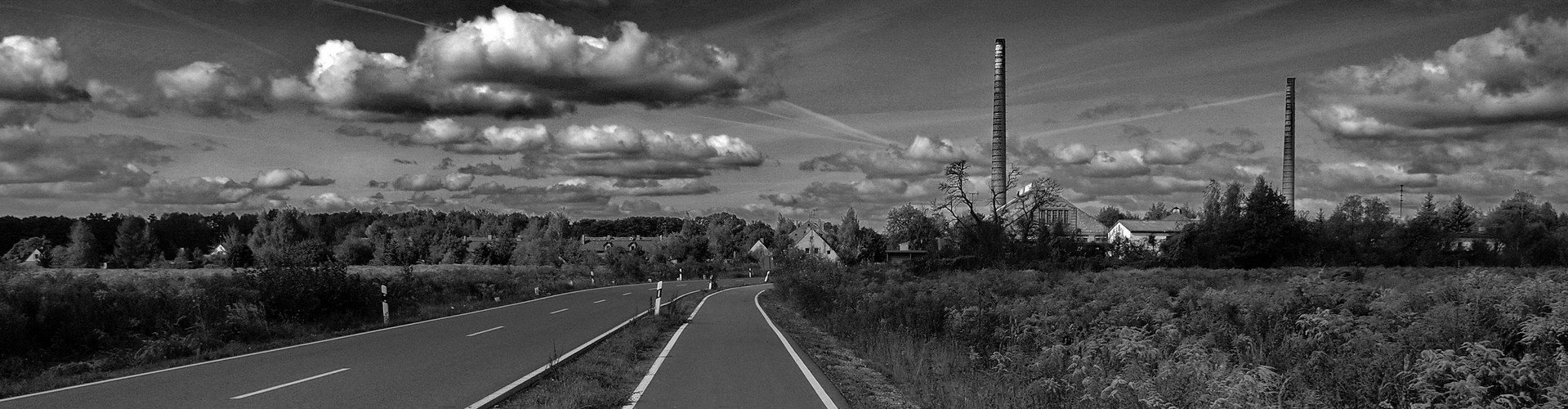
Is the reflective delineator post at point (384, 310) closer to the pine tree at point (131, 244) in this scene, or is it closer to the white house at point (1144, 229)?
the pine tree at point (131, 244)

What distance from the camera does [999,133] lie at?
58.2 m

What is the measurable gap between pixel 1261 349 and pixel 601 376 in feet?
29.3

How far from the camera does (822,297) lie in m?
28.9

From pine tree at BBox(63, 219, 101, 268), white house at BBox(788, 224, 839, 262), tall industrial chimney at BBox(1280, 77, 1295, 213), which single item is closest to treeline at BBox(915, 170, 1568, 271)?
tall industrial chimney at BBox(1280, 77, 1295, 213)

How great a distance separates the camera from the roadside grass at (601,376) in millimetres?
9688

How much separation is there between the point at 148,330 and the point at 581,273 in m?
43.0

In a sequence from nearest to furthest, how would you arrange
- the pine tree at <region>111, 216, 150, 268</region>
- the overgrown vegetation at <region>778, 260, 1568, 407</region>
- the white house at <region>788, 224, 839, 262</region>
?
1. the overgrown vegetation at <region>778, 260, 1568, 407</region>
2. the pine tree at <region>111, 216, 150, 268</region>
3. the white house at <region>788, 224, 839, 262</region>

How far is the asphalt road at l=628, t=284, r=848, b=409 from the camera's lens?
10156 millimetres

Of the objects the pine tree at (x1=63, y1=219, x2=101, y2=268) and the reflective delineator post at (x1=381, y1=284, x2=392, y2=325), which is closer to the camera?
the reflective delineator post at (x1=381, y1=284, x2=392, y2=325)

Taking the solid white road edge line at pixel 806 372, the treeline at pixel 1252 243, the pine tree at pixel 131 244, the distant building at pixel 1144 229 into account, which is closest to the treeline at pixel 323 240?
the pine tree at pixel 131 244

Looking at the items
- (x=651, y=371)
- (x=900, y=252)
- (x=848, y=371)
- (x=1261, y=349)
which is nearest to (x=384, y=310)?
(x=651, y=371)

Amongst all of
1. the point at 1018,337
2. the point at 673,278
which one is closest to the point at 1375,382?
the point at 1018,337

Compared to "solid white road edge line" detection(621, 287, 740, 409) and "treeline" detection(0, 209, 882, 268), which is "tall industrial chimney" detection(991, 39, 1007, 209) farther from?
"solid white road edge line" detection(621, 287, 740, 409)

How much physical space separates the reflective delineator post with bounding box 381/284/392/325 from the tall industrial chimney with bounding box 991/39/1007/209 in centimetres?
4230
